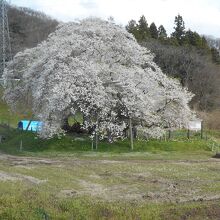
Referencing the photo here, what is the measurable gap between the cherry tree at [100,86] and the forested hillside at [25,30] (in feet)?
184

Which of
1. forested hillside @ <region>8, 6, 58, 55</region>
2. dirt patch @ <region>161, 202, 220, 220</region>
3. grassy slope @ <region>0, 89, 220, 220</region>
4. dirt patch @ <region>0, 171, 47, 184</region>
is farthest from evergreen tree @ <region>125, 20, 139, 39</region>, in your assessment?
dirt patch @ <region>161, 202, 220, 220</region>

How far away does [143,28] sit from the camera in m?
88.2

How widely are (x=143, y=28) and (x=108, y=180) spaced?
69.4 meters

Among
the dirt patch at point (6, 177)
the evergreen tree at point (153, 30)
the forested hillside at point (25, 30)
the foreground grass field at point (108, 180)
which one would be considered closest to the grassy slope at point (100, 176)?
the foreground grass field at point (108, 180)

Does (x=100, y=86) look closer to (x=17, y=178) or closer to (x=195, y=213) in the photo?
(x=17, y=178)

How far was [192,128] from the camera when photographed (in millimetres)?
46594

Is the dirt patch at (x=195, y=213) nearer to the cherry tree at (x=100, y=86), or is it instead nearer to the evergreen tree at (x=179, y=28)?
the cherry tree at (x=100, y=86)

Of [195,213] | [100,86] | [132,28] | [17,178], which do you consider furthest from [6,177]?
[132,28]

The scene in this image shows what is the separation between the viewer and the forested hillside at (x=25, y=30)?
9712cm

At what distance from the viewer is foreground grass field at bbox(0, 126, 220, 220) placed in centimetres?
1404

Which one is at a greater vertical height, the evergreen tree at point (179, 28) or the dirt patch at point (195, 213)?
the evergreen tree at point (179, 28)

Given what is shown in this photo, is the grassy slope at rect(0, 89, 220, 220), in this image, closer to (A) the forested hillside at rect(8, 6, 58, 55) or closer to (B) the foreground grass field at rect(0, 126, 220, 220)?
(B) the foreground grass field at rect(0, 126, 220, 220)

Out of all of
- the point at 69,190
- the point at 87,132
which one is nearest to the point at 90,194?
the point at 69,190

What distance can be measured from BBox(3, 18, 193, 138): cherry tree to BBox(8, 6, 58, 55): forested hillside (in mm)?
56133
